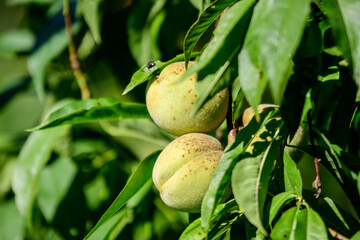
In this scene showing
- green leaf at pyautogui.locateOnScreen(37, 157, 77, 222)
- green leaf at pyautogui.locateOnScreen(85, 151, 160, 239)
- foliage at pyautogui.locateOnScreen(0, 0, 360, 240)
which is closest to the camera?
foliage at pyautogui.locateOnScreen(0, 0, 360, 240)

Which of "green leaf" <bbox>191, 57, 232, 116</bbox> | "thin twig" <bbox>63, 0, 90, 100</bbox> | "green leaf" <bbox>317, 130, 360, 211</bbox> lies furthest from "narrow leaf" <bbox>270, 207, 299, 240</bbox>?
"thin twig" <bbox>63, 0, 90, 100</bbox>

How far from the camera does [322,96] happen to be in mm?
799

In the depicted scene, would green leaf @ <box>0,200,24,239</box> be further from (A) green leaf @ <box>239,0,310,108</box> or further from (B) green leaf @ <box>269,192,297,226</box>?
(A) green leaf @ <box>239,0,310,108</box>

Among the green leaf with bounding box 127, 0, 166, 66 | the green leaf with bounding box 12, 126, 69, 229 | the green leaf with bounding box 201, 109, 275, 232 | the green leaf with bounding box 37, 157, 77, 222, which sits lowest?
the green leaf with bounding box 37, 157, 77, 222

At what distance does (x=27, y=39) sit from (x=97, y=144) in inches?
22.8

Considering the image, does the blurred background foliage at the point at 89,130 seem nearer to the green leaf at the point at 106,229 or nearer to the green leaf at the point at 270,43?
the green leaf at the point at 106,229

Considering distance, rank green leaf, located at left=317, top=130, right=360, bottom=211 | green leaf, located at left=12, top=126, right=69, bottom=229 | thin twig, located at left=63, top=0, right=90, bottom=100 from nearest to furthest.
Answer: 1. green leaf, located at left=317, top=130, right=360, bottom=211
2. green leaf, located at left=12, top=126, right=69, bottom=229
3. thin twig, located at left=63, top=0, right=90, bottom=100

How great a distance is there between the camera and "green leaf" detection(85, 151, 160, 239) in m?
0.80

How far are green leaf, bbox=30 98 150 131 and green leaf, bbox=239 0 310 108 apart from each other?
18.5 inches

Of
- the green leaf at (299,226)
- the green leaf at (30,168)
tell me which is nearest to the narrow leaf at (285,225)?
the green leaf at (299,226)

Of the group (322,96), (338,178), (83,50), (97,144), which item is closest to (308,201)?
(338,178)

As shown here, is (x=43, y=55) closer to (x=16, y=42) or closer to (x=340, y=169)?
(x=16, y=42)

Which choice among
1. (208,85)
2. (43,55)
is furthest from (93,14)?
(208,85)

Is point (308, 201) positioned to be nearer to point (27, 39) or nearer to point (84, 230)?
point (84, 230)
